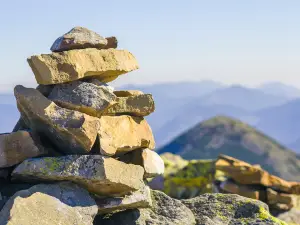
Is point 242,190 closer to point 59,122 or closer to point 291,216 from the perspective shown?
point 291,216

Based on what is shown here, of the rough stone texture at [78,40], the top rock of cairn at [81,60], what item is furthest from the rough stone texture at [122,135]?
the rough stone texture at [78,40]

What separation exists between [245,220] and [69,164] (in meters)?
6.23

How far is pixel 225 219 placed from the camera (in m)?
15.1

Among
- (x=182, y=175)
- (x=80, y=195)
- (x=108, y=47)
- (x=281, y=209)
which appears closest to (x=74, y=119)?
(x=80, y=195)

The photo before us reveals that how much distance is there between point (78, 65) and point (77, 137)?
6.67ft

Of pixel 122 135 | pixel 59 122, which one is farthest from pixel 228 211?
pixel 59 122

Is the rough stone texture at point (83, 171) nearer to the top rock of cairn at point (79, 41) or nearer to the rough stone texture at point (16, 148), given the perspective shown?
the rough stone texture at point (16, 148)

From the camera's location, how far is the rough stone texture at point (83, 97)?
12.7 metres

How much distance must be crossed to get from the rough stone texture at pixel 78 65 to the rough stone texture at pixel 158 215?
4.19 m

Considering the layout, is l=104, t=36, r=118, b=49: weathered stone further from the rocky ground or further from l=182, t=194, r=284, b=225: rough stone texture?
l=182, t=194, r=284, b=225: rough stone texture

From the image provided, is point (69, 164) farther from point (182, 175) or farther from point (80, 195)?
point (182, 175)

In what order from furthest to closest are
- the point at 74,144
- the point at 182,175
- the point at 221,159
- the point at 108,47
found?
the point at 182,175
the point at 221,159
the point at 108,47
the point at 74,144

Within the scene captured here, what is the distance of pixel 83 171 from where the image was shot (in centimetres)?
1207

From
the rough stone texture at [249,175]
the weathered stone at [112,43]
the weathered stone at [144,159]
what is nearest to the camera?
the weathered stone at [144,159]
